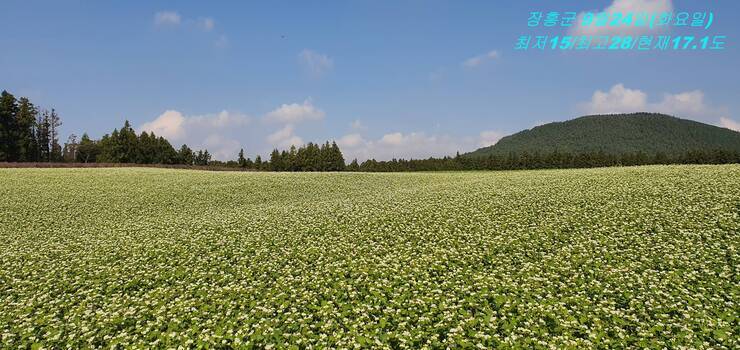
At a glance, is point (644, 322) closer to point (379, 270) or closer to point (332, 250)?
point (379, 270)

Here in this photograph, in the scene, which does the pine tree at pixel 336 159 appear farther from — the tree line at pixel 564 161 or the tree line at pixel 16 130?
the tree line at pixel 16 130

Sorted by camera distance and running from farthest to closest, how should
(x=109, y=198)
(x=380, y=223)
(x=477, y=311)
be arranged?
1. (x=109, y=198)
2. (x=380, y=223)
3. (x=477, y=311)

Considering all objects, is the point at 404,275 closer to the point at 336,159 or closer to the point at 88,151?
the point at 336,159

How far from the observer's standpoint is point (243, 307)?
1293 centimetres

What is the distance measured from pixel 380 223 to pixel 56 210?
2824 centimetres

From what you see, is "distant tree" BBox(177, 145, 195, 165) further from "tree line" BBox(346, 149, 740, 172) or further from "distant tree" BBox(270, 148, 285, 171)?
"tree line" BBox(346, 149, 740, 172)

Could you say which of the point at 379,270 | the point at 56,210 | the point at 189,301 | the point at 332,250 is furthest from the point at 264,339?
the point at 56,210

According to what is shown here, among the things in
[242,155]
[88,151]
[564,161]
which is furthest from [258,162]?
[564,161]

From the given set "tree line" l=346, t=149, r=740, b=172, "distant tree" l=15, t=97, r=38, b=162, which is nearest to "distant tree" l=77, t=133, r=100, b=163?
"distant tree" l=15, t=97, r=38, b=162

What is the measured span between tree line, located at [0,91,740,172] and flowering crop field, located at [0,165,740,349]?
89.5m

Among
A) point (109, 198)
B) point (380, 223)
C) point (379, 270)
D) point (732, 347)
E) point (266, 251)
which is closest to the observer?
point (732, 347)

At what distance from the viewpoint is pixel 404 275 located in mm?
14789

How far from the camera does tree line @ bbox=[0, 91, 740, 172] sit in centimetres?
9675

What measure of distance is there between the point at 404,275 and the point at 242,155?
512 feet
